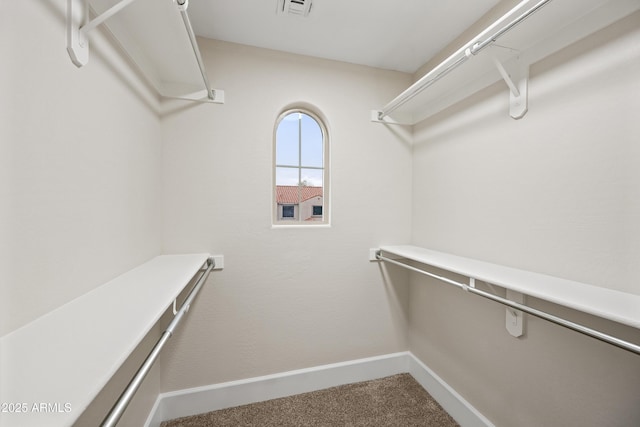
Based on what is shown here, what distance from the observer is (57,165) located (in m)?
0.73

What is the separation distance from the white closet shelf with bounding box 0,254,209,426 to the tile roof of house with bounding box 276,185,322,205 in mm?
1129

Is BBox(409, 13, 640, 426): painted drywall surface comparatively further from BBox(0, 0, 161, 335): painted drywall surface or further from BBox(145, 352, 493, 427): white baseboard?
BBox(0, 0, 161, 335): painted drywall surface

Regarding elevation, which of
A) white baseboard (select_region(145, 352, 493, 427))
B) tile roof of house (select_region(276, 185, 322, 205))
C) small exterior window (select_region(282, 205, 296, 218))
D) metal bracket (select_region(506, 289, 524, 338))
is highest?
tile roof of house (select_region(276, 185, 322, 205))

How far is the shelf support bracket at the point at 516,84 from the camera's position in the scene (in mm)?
1186

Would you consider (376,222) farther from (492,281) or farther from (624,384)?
(624,384)

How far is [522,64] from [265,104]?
142 cm

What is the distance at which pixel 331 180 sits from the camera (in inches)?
73.0

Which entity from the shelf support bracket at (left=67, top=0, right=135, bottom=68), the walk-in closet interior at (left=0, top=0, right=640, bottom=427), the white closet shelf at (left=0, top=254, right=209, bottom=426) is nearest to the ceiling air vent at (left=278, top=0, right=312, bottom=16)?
the walk-in closet interior at (left=0, top=0, right=640, bottom=427)

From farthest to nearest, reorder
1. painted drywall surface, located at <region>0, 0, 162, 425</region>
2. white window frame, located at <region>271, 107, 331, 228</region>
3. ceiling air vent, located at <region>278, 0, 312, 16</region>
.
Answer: white window frame, located at <region>271, 107, 331, 228</region> → ceiling air vent, located at <region>278, 0, 312, 16</region> → painted drywall surface, located at <region>0, 0, 162, 425</region>

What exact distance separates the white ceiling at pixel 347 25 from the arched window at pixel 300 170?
46cm

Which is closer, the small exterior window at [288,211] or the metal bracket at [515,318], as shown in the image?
the metal bracket at [515,318]

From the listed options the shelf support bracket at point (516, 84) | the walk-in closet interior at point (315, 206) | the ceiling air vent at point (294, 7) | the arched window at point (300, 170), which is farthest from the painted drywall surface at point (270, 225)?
the shelf support bracket at point (516, 84)

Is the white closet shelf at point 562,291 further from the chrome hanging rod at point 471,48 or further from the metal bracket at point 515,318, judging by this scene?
the chrome hanging rod at point 471,48

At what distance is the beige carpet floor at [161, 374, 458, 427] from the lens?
1.53 m
